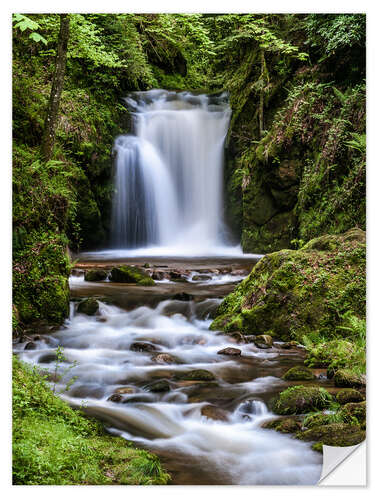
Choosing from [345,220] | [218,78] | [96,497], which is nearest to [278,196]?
[345,220]

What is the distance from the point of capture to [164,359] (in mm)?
4723

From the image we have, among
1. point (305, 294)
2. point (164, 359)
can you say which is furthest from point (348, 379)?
point (164, 359)

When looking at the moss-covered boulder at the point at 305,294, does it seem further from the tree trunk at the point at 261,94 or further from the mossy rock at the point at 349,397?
the tree trunk at the point at 261,94

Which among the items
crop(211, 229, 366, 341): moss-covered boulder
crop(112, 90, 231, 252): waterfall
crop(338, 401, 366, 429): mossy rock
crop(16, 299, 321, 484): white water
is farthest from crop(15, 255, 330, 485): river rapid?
crop(112, 90, 231, 252): waterfall

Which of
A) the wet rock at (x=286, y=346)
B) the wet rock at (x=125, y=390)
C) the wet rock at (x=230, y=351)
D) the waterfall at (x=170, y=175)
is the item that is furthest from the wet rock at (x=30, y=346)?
the waterfall at (x=170, y=175)

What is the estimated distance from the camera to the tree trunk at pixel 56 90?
212 inches

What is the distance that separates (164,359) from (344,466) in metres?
2.09

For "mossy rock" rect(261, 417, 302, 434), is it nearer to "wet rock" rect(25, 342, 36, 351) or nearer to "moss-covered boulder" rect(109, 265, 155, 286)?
"wet rock" rect(25, 342, 36, 351)

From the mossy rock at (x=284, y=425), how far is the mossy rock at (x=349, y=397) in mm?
471
